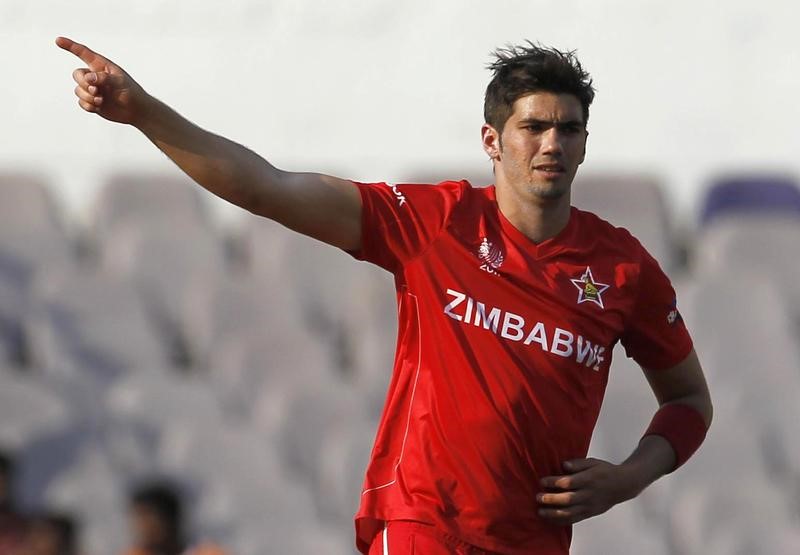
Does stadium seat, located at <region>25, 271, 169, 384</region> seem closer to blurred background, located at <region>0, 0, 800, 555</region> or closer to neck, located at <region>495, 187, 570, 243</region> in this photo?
blurred background, located at <region>0, 0, 800, 555</region>

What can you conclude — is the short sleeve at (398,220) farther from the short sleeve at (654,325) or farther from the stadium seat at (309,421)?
the stadium seat at (309,421)

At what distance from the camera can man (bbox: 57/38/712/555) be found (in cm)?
332

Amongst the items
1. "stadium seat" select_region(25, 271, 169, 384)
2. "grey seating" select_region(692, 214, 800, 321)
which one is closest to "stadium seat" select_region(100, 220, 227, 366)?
"stadium seat" select_region(25, 271, 169, 384)

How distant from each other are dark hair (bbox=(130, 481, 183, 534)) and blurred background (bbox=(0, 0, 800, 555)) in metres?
0.02

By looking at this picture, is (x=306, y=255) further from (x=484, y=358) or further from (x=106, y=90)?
(x=106, y=90)

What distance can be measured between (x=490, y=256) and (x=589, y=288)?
0.74ft

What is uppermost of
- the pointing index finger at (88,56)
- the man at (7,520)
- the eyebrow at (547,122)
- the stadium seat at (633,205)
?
the stadium seat at (633,205)

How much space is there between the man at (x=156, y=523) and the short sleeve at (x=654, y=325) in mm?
3186

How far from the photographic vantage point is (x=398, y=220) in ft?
11.2

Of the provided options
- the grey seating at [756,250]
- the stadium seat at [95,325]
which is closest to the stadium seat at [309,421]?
the stadium seat at [95,325]

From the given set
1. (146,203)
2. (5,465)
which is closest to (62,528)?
(5,465)

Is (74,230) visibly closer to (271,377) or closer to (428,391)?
(271,377)

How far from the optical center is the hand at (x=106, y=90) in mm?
3029

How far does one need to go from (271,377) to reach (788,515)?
8.36ft
